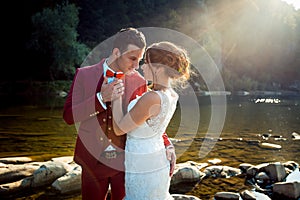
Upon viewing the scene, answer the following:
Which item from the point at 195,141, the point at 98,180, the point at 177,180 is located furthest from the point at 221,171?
the point at 98,180

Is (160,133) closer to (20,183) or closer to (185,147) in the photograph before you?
(20,183)

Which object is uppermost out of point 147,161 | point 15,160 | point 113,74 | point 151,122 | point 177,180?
point 113,74

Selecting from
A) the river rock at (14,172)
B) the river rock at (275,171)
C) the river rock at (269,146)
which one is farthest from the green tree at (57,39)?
the river rock at (275,171)

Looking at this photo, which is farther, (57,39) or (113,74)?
(57,39)

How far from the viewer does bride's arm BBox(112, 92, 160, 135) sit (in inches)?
94.7

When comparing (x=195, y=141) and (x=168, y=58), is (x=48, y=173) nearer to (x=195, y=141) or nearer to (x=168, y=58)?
(x=168, y=58)

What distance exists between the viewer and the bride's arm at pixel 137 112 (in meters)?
2.41

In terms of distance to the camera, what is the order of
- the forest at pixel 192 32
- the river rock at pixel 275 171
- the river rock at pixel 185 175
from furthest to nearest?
the forest at pixel 192 32 < the river rock at pixel 275 171 < the river rock at pixel 185 175

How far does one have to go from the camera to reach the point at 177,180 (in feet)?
21.5

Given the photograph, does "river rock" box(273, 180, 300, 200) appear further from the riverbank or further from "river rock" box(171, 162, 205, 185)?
"river rock" box(171, 162, 205, 185)

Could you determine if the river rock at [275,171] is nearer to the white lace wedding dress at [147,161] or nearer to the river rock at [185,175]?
the river rock at [185,175]

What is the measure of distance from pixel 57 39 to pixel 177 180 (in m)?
22.4

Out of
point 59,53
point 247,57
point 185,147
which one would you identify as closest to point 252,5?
point 247,57

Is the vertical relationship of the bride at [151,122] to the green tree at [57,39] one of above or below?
below
